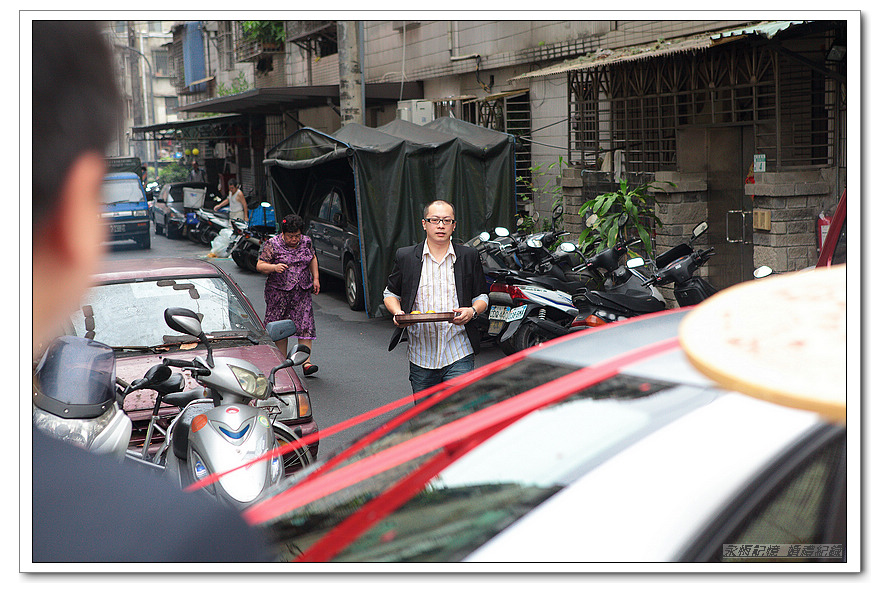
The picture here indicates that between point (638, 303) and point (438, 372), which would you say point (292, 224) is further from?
point (438, 372)

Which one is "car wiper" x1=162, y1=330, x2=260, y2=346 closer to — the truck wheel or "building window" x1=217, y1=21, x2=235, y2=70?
the truck wheel

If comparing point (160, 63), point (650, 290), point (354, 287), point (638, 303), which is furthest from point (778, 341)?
point (160, 63)

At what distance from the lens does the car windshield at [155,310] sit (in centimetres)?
523

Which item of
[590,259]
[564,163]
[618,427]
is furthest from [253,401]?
[564,163]

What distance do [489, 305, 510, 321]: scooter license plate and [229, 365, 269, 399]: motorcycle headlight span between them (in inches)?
166

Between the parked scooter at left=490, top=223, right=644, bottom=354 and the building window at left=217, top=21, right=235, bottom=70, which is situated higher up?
the building window at left=217, top=21, right=235, bottom=70

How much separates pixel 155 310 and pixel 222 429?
228cm

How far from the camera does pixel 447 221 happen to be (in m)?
4.84

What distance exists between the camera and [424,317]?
433 centimetres

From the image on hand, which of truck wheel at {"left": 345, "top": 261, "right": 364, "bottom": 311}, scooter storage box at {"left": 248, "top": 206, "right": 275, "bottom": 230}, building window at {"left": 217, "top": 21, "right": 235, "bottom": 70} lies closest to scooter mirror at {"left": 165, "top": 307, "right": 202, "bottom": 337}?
truck wheel at {"left": 345, "top": 261, "right": 364, "bottom": 311}

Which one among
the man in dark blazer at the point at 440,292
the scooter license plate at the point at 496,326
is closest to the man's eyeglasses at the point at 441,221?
the man in dark blazer at the point at 440,292

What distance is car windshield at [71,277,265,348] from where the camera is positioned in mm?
5227

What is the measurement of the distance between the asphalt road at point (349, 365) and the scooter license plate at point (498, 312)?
1.71 feet

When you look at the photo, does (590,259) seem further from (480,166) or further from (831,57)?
(480,166)
